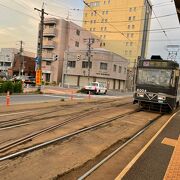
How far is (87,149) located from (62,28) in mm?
67550

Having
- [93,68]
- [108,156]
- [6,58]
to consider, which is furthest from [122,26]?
[108,156]

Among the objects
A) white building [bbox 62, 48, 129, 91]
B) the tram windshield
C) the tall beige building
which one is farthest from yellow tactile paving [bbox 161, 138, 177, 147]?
the tall beige building

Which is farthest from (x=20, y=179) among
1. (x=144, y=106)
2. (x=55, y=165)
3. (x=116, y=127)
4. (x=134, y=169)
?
(x=144, y=106)

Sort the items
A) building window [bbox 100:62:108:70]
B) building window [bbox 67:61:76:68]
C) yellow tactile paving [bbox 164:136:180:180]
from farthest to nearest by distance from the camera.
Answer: building window [bbox 67:61:76:68], building window [bbox 100:62:108:70], yellow tactile paving [bbox 164:136:180:180]

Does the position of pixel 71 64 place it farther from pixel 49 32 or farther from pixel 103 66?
pixel 49 32

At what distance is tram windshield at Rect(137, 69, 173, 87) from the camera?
19056 mm

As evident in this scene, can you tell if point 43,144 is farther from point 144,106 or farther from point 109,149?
point 144,106

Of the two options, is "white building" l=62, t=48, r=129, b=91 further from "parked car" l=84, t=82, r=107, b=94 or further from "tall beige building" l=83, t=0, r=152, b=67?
"tall beige building" l=83, t=0, r=152, b=67

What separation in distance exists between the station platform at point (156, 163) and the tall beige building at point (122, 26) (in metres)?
91.1

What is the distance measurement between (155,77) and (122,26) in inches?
3567

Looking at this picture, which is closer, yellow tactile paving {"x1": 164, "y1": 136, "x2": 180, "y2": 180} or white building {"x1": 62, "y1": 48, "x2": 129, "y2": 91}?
yellow tactile paving {"x1": 164, "y1": 136, "x2": 180, "y2": 180}

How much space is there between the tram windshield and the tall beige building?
8056 centimetres

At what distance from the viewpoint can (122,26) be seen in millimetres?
106938

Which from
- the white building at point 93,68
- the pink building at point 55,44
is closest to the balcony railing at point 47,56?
the pink building at point 55,44
